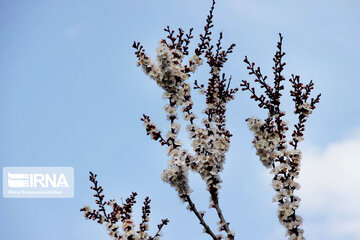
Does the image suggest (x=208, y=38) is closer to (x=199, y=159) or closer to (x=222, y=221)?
(x=199, y=159)

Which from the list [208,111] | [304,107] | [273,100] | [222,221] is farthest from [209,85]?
[222,221]

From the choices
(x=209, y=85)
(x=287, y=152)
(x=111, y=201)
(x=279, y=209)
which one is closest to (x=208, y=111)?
(x=209, y=85)

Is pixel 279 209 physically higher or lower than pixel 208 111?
lower

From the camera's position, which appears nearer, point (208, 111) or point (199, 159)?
point (199, 159)

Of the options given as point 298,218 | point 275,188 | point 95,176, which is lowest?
point 298,218

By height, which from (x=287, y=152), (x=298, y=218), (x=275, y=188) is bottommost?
(x=298, y=218)

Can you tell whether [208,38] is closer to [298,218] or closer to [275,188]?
[275,188]

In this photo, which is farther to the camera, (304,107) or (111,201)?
(111,201)

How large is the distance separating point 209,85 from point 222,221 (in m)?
2.27

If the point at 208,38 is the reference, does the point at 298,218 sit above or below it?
below

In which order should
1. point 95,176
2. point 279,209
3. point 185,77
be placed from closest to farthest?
point 279,209
point 185,77
point 95,176

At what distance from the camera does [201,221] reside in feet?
22.1

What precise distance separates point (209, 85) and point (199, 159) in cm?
135

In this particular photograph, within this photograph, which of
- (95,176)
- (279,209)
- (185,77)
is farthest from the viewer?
(95,176)
